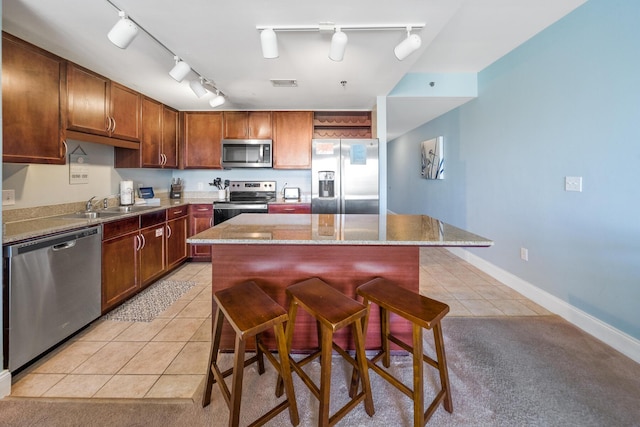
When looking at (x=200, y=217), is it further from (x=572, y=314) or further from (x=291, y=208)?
(x=572, y=314)

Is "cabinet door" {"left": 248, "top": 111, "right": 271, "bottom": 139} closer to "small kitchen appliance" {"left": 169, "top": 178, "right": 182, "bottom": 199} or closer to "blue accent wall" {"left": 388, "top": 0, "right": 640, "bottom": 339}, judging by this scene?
"small kitchen appliance" {"left": 169, "top": 178, "right": 182, "bottom": 199}

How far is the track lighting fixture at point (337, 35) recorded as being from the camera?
183 centimetres

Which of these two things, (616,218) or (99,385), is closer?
(99,385)

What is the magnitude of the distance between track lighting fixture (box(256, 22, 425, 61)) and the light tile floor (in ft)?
6.88

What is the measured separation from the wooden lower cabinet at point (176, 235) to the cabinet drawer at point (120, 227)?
1.96 ft

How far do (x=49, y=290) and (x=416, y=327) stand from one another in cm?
226

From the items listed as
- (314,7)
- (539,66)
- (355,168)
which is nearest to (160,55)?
(314,7)

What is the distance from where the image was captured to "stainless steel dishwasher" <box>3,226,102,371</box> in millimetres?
1621

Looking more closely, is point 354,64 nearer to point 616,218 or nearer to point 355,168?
point 355,168

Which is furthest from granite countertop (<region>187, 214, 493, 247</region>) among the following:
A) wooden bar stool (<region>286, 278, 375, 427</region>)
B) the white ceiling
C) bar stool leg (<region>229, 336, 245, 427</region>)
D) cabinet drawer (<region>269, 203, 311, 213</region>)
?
cabinet drawer (<region>269, 203, 311, 213</region>)

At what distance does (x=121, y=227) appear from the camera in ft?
8.21

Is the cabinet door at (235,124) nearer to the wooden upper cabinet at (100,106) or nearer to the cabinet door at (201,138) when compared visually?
the cabinet door at (201,138)

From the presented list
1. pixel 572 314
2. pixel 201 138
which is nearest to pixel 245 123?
pixel 201 138

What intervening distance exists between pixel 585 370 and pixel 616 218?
1038mm
